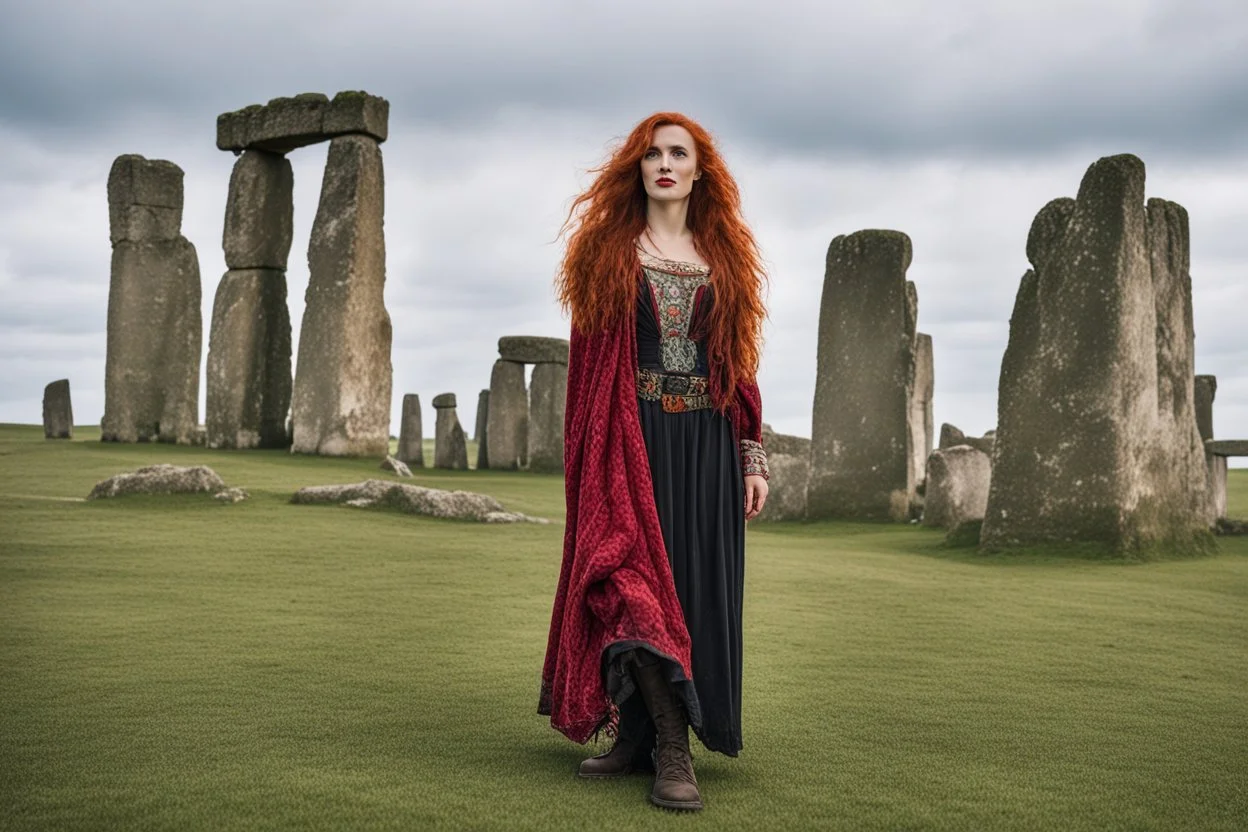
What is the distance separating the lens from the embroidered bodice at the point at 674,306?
4.65 metres

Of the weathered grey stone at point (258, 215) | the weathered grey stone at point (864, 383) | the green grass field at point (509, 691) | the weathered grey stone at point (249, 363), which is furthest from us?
the weathered grey stone at point (258, 215)

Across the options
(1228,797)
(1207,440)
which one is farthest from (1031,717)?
(1207,440)

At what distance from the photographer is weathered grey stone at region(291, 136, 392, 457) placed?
22.6 meters

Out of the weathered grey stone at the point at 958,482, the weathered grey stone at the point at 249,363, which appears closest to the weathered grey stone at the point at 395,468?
the weathered grey stone at the point at 249,363

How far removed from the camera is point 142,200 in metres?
25.4

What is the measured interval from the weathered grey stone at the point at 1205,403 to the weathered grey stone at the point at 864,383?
494 cm

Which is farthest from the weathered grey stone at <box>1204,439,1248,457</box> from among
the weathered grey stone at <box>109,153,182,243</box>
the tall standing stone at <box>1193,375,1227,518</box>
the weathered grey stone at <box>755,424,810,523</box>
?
the weathered grey stone at <box>109,153,182,243</box>

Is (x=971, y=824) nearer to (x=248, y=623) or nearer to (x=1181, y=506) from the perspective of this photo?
(x=248, y=623)

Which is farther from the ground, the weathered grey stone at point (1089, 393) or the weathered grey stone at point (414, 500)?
the weathered grey stone at point (1089, 393)

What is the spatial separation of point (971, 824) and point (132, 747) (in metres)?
2.88

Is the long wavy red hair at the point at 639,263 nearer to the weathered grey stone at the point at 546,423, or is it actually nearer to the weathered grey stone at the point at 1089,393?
the weathered grey stone at the point at 1089,393

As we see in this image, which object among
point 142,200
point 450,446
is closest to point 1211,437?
point 450,446

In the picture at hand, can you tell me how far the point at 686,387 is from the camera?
4648 mm

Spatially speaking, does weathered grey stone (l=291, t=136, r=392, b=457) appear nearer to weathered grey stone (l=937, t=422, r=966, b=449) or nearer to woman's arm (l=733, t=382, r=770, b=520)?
weathered grey stone (l=937, t=422, r=966, b=449)
